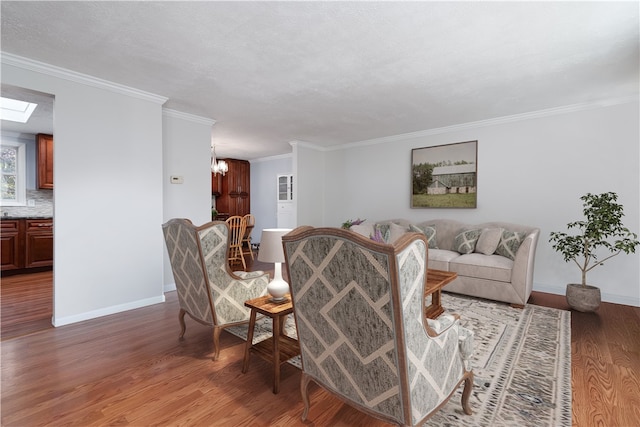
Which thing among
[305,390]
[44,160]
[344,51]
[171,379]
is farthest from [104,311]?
[44,160]

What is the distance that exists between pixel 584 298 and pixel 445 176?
2.37 m

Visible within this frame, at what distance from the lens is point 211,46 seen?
2.38 meters

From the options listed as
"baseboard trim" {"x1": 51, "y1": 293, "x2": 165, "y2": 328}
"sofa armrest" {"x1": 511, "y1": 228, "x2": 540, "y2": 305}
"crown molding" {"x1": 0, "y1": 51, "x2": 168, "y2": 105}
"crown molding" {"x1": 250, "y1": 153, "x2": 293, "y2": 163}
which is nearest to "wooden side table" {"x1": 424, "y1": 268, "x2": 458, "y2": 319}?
"sofa armrest" {"x1": 511, "y1": 228, "x2": 540, "y2": 305}

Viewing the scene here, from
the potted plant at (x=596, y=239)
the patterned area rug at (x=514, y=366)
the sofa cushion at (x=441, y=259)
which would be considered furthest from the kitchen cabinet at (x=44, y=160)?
the potted plant at (x=596, y=239)

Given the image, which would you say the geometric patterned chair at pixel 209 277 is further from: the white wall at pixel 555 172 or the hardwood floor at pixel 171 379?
the white wall at pixel 555 172

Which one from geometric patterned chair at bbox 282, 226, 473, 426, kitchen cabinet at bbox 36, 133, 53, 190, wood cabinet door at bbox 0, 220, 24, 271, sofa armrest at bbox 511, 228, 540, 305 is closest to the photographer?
geometric patterned chair at bbox 282, 226, 473, 426

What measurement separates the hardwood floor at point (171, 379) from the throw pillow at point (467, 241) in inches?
53.1

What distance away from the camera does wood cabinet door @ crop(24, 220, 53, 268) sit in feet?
16.3

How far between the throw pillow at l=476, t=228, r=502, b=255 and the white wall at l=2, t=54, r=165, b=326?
4.09 m

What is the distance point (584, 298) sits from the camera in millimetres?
3236

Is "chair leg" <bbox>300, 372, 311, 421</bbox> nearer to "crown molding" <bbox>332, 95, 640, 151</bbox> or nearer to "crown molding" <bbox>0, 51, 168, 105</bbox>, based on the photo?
"crown molding" <bbox>0, 51, 168, 105</bbox>

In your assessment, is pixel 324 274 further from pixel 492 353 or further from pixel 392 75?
pixel 392 75

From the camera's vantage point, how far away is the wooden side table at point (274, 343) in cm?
186

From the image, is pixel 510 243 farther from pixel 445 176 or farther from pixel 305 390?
pixel 305 390
